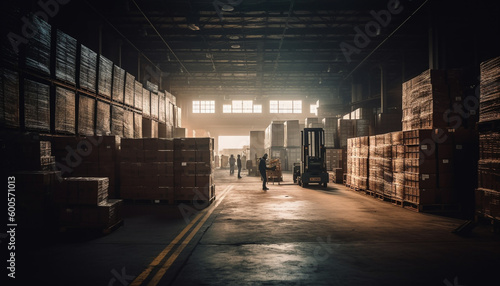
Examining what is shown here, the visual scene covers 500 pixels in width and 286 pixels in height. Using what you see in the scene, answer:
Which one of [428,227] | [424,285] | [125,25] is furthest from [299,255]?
[125,25]

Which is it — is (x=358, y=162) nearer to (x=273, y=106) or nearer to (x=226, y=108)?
(x=273, y=106)

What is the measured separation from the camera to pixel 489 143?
6145 millimetres

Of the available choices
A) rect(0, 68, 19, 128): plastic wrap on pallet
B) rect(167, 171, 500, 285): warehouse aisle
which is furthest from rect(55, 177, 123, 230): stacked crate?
rect(167, 171, 500, 285): warehouse aisle

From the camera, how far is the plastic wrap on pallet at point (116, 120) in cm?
1083

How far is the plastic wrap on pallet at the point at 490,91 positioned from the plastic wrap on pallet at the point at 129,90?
1146cm

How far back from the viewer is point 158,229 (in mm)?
5992

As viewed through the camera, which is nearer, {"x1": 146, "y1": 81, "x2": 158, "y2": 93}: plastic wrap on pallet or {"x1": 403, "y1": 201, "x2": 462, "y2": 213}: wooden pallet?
{"x1": 403, "y1": 201, "x2": 462, "y2": 213}: wooden pallet

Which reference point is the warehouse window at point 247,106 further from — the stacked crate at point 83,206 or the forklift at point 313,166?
the stacked crate at point 83,206

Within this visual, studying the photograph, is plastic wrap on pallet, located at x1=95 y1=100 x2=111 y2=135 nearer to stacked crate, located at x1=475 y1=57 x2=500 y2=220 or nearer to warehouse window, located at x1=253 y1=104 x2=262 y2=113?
stacked crate, located at x1=475 y1=57 x2=500 y2=220

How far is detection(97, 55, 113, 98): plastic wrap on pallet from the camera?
389 inches

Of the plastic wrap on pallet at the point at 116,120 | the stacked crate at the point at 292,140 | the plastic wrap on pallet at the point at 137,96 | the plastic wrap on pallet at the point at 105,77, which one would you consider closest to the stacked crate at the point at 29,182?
the plastic wrap on pallet at the point at 105,77

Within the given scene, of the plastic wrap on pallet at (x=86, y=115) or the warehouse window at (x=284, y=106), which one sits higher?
the warehouse window at (x=284, y=106)

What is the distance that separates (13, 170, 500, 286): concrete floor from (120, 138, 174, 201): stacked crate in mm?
1691

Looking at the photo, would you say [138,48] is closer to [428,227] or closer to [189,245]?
[189,245]
